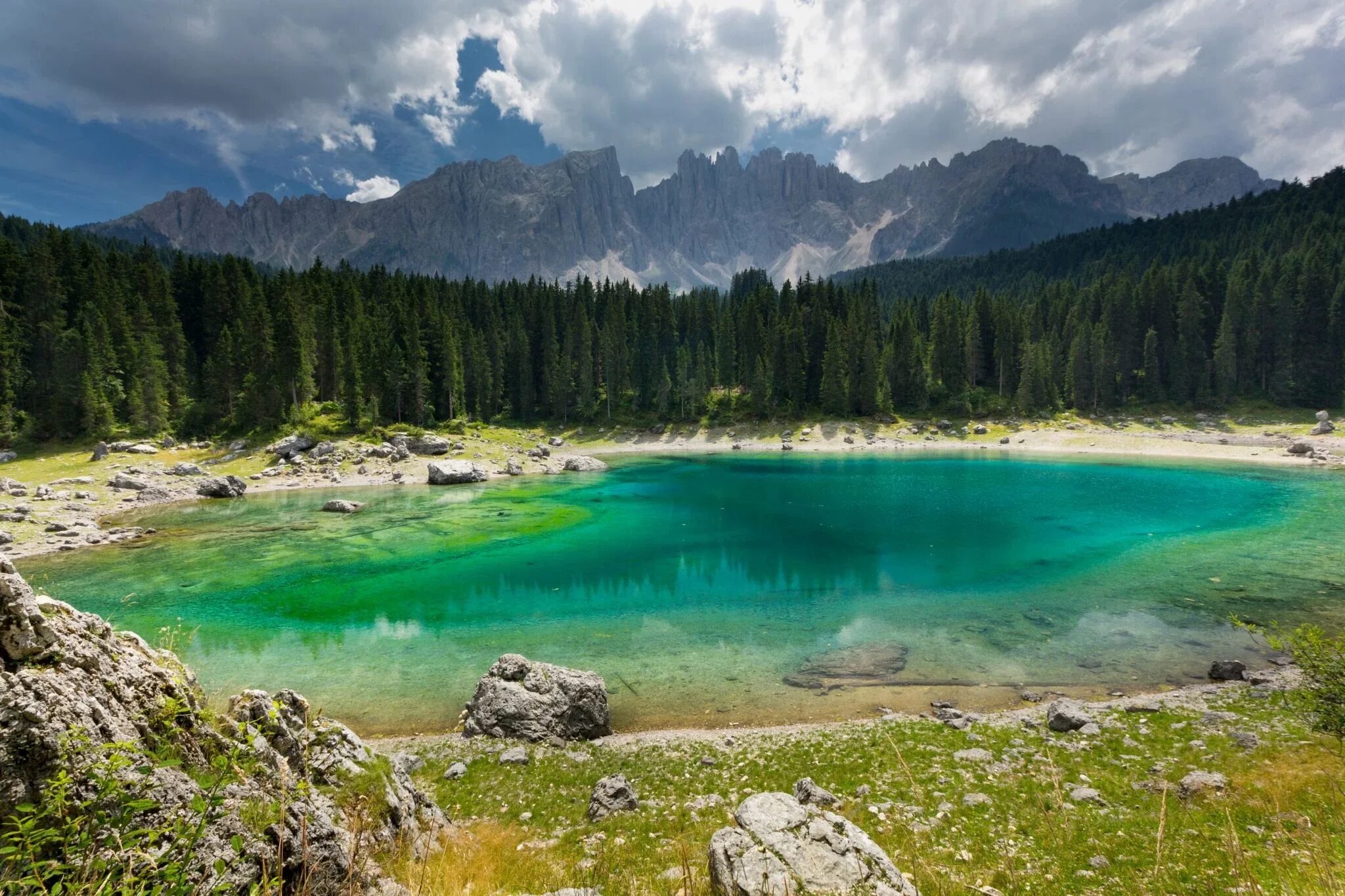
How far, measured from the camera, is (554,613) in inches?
923

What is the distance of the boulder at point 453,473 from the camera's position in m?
60.3

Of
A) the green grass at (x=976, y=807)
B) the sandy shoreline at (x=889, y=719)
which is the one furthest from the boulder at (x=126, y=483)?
the green grass at (x=976, y=807)

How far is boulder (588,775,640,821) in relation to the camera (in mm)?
10672

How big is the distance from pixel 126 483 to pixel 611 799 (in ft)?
188

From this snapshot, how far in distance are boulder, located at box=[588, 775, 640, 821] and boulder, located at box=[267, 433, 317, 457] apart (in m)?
65.1

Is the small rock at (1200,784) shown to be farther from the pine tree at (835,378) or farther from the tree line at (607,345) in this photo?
the pine tree at (835,378)

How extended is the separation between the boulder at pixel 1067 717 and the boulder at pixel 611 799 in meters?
10.5

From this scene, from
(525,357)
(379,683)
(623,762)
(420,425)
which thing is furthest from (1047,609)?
(525,357)

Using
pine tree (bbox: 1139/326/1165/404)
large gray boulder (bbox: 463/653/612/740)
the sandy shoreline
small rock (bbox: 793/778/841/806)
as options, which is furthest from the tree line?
small rock (bbox: 793/778/841/806)

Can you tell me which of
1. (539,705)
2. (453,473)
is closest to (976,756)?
(539,705)

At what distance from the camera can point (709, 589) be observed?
2636 cm

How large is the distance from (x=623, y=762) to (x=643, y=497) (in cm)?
3878

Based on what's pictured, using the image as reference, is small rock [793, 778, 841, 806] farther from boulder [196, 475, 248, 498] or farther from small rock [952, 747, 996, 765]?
boulder [196, 475, 248, 498]

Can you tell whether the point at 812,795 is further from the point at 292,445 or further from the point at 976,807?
the point at 292,445
